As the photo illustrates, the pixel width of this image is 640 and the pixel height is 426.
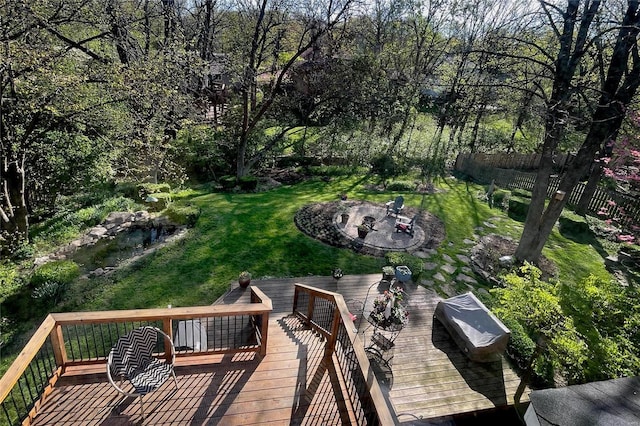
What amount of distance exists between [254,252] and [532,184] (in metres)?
14.9

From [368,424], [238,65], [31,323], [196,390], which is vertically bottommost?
[31,323]

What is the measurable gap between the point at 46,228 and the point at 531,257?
604 inches

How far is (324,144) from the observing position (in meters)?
19.9

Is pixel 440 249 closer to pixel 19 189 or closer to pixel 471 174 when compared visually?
pixel 471 174

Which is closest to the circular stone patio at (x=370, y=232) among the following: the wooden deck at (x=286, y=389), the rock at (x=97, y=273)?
the wooden deck at (x=286, y=389)

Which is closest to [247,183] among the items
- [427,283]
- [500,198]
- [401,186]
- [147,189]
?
[147,189]

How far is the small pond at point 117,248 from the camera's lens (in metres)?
8.98

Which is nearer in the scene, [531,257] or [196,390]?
[196,390]

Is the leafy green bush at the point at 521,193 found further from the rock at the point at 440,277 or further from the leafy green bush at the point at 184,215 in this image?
the leafy green bush at the point at 184,215

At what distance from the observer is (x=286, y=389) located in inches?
161

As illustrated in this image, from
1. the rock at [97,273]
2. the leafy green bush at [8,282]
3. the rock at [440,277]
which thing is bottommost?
the rock at [97,273]

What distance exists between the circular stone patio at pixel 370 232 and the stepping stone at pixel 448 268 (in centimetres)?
88

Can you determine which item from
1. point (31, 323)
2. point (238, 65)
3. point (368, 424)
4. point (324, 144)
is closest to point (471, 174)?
point (324, 144)

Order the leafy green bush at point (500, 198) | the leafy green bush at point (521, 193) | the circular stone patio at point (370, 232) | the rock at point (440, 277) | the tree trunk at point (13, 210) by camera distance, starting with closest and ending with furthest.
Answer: the tree trunk at point (13, 210), the rock at point (440, 277), the circular stone patio at point (370, 232), the leafy green bush at point (500, 198), the leafy green bush at point (521, 193)
